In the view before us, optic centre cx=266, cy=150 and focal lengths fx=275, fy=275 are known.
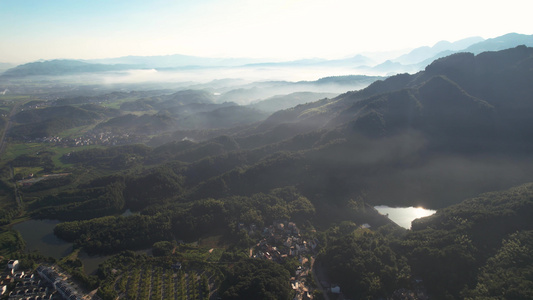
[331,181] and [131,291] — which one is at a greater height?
[331,181]

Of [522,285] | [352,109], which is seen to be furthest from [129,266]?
[352,109]

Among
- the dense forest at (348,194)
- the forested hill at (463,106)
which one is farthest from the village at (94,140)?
the forested hill at (463,106)

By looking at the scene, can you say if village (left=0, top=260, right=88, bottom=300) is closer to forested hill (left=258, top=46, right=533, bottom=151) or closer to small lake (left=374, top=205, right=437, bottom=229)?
small lake (left=374, top=205, right=437, bottom=229)

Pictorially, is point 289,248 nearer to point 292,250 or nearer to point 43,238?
point 292,250

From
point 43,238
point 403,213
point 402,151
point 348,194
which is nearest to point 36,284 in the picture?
point 43,238

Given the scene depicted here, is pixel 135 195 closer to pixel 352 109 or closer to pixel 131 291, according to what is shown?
pixel 131 291

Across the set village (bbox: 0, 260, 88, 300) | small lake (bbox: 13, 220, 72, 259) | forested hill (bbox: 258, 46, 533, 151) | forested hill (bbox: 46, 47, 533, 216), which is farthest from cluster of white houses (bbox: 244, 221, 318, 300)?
forested hill (bbox: 258, 46, 533, 151)
